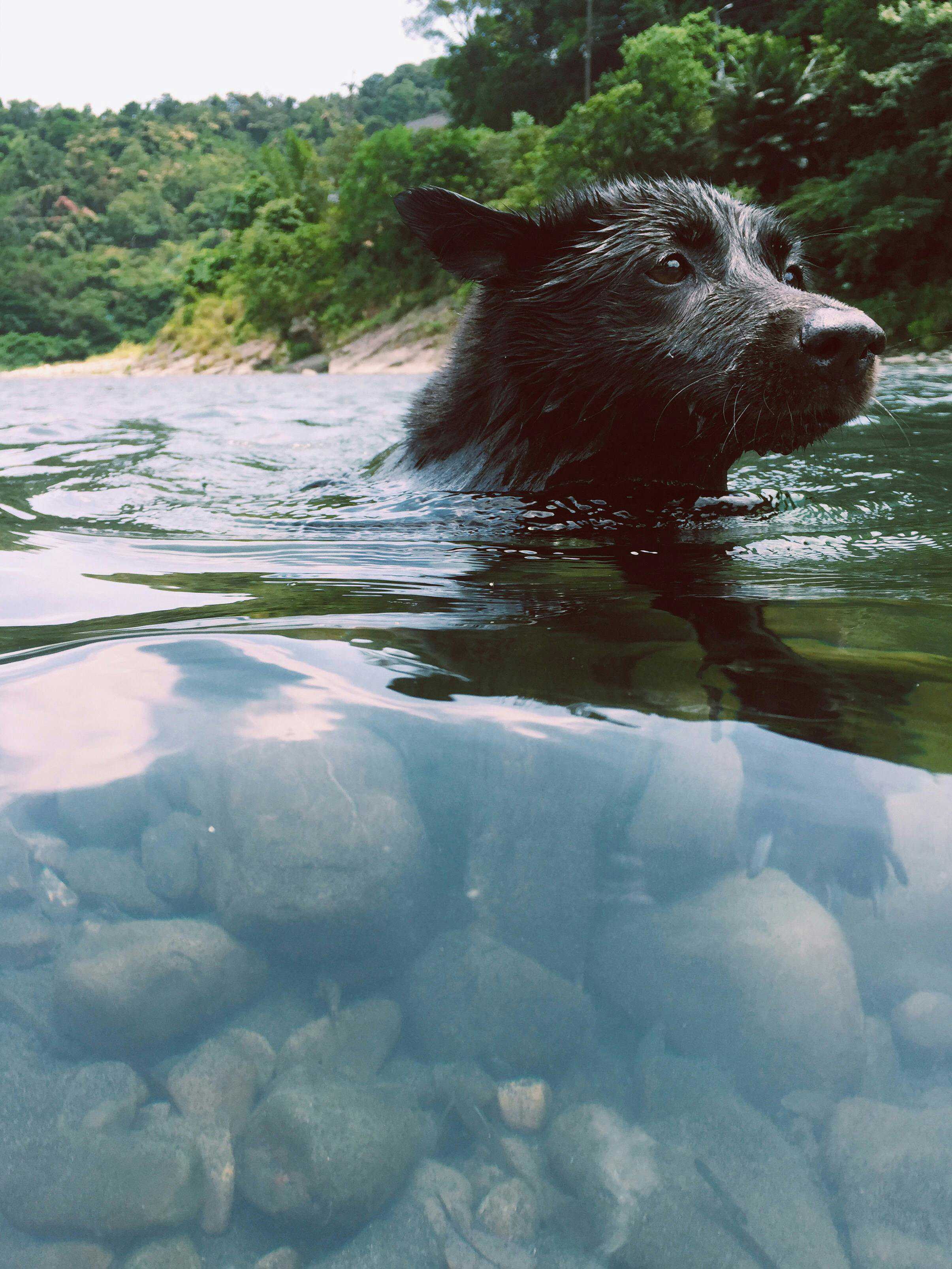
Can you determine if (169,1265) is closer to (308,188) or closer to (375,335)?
(375,335)

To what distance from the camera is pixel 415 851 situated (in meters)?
1.02

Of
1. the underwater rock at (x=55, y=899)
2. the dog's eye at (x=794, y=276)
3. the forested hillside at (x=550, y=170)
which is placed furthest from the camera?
the forested hillside at (x=550, y=170)

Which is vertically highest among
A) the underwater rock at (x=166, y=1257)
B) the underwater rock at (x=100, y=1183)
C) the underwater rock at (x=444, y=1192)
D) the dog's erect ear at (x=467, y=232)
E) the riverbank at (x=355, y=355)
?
the riverbank at (x=355, y=355)

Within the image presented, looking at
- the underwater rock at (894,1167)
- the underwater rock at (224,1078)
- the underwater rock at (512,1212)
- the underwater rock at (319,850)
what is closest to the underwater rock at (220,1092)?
the underwater rock at (224,1078)

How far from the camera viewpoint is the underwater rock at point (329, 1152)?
2.61 ft

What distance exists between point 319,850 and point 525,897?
25 cm

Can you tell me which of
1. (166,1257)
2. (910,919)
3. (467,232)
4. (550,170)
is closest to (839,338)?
(467,232)

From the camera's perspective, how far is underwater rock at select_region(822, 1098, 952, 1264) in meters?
0.73

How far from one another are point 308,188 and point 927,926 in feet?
158

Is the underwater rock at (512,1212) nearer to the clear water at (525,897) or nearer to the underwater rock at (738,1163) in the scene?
the clear water at (525,897)

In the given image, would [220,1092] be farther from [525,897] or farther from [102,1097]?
[525,897]

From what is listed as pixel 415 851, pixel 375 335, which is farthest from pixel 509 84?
pixel 415 851

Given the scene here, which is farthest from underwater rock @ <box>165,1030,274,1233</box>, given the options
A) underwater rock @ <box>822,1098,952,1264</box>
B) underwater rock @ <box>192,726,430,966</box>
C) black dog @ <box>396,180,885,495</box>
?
black dog @ <box>396,180,885,495</box>

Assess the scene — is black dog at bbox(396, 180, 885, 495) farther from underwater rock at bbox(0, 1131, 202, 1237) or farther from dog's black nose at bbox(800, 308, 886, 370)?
underwater rock at bbox(0, 1131, 202, 1237)
